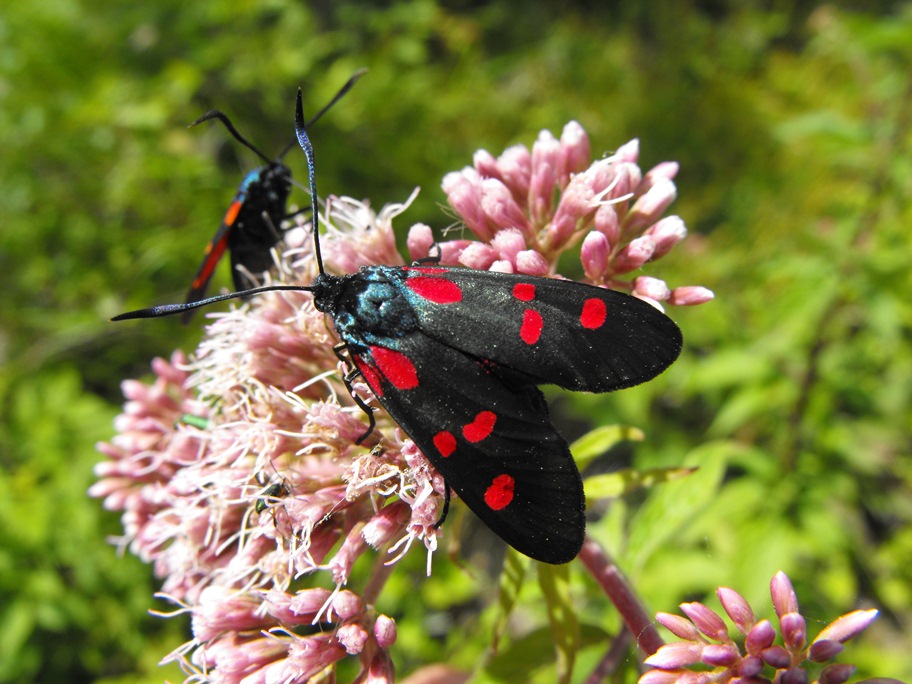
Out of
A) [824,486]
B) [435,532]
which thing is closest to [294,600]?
[435,532]

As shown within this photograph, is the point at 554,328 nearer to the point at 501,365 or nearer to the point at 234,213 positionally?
the point at 501,365

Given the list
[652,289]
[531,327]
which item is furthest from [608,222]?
[531,327]

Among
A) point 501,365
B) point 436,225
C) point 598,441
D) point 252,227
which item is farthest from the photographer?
point 436,225

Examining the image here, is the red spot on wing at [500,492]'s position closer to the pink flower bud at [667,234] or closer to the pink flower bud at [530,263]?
the pink flower bud at [530,263]

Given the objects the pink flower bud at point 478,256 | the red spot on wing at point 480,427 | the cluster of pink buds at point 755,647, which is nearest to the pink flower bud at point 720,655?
the cluster of pink buds at point 755,647

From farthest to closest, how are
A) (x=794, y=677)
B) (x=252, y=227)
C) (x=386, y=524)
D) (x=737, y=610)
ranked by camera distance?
(x=252, y=227), (x=386, y=524), (x=737, y=610), (x=794, y=677)
